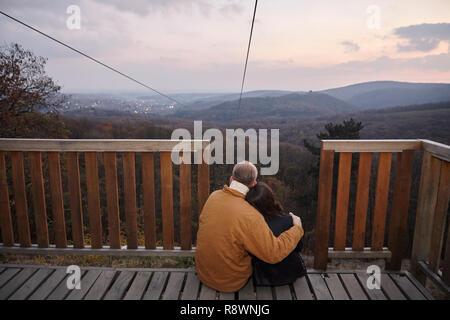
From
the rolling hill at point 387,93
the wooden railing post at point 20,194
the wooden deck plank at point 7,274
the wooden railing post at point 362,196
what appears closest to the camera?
the wooden deck plank at point 7,274

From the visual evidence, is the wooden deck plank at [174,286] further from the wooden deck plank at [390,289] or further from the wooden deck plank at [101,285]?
the wooden deck plank at [390,289]

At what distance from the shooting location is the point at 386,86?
170 feet

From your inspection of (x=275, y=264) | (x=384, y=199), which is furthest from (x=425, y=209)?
(x=275, y=264)

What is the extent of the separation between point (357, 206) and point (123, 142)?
6.29ft

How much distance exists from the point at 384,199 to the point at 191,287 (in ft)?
5.39

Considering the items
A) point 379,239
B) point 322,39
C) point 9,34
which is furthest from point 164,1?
point 322,39

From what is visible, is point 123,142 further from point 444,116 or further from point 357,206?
point 444,116

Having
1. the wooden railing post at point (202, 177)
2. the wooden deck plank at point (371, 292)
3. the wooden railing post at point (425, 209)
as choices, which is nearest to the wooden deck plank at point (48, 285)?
the wooden railing post at point (202, 177)

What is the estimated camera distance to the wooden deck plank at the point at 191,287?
6.02ft

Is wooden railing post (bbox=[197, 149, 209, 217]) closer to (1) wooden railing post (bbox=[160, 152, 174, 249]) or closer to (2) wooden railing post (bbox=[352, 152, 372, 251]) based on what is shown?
(1) wooden railing post (bbox=[160, 152, 174, 249])

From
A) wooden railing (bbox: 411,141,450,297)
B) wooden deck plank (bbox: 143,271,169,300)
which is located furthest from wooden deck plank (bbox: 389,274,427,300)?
wooden deck plank (bbox: 143,271,169,300)

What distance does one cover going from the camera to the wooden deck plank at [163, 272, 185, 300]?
1848 millimetres
